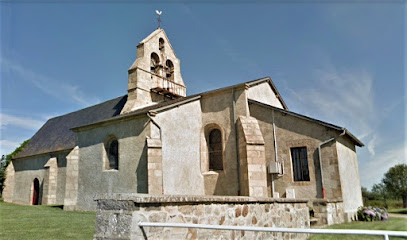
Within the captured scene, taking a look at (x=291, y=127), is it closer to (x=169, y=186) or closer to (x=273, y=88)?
(x=273, y=88)

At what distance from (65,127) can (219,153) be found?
17511mm

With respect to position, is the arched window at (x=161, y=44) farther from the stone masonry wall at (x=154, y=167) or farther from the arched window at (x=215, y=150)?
the stone masonry wall at (x=154, y=167)

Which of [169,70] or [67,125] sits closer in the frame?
[169,70]

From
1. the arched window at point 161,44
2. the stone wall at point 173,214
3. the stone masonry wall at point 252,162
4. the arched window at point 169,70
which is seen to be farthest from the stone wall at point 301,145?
the arched window at point 161,44

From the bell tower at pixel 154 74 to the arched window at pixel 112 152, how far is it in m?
4.42

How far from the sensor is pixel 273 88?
60.4ft

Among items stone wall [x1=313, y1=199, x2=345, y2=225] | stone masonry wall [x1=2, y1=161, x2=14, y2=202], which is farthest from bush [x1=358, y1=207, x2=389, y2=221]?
stone masonry wall [x1=2, y1=161, x2=14, y2=202]

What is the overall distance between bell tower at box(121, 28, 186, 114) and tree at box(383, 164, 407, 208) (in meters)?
22.6

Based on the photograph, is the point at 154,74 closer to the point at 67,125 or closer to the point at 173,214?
the point at 67,125

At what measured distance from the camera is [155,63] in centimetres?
2109

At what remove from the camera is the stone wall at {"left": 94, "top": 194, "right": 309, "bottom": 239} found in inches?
148

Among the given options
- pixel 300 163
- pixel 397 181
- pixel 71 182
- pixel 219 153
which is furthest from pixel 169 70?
pixel 397 181

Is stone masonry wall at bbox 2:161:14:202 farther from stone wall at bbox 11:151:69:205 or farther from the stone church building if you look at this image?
the stone church building

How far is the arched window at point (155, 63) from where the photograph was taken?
68.6ft
